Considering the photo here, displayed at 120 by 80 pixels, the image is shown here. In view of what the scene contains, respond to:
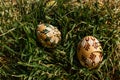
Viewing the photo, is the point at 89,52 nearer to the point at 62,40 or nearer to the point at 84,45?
the point at 84,45

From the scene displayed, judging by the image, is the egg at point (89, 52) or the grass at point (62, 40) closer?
the egg at point (89, 52)

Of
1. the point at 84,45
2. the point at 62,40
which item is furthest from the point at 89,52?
the point at 62,40

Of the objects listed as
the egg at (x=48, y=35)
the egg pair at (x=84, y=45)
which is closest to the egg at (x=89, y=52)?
the egg pair at (x=84, y=45)

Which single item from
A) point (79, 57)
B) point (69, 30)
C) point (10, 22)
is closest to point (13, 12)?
point (10, 22)

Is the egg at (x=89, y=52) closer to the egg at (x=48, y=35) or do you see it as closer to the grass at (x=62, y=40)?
the grass at (x=62, y=40)

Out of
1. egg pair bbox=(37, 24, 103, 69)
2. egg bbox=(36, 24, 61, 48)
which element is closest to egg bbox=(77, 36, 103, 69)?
egg pair bbox=(37, 24, 103, 69)

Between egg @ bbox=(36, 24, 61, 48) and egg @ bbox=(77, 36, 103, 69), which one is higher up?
egg @ bbox=(36, 24, 61, 48)

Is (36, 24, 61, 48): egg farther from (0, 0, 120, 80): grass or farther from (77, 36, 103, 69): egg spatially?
(77, 36, 103, 69): egg
